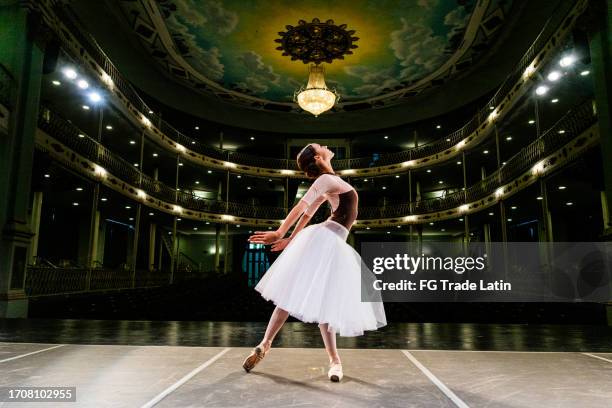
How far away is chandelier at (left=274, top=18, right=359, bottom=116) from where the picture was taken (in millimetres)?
16016

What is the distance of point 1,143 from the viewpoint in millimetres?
7859

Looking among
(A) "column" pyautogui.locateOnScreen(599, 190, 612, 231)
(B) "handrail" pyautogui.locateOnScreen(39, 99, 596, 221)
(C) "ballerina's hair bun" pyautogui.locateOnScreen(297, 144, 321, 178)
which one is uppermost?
(B) "handrail" pyautogui.locateOnScreen(39, 99, 596, 221)

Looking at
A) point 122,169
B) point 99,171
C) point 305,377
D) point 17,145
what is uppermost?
point 122,169

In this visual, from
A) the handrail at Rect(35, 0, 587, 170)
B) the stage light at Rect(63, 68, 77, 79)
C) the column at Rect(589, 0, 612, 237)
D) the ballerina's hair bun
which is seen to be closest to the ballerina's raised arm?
the ballerina's hair bun

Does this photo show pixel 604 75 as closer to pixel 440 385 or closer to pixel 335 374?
pixel 440 385

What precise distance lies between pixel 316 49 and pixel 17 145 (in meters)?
12.9

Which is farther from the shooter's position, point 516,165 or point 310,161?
point 516,165

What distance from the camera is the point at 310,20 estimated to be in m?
15.8

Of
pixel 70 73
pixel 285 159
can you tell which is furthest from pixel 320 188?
pixel 285 159

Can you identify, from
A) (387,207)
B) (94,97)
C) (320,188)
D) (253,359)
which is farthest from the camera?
(387,207)

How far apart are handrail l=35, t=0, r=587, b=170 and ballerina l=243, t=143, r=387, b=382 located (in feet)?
32.6

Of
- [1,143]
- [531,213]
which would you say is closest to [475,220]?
[531,213]

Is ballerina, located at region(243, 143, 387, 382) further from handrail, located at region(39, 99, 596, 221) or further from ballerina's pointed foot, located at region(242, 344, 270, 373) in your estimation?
handrail, located at region(39, 99, 596, 221)

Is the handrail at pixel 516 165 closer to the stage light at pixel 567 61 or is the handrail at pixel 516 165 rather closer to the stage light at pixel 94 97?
the stage light at pixel 567 61
